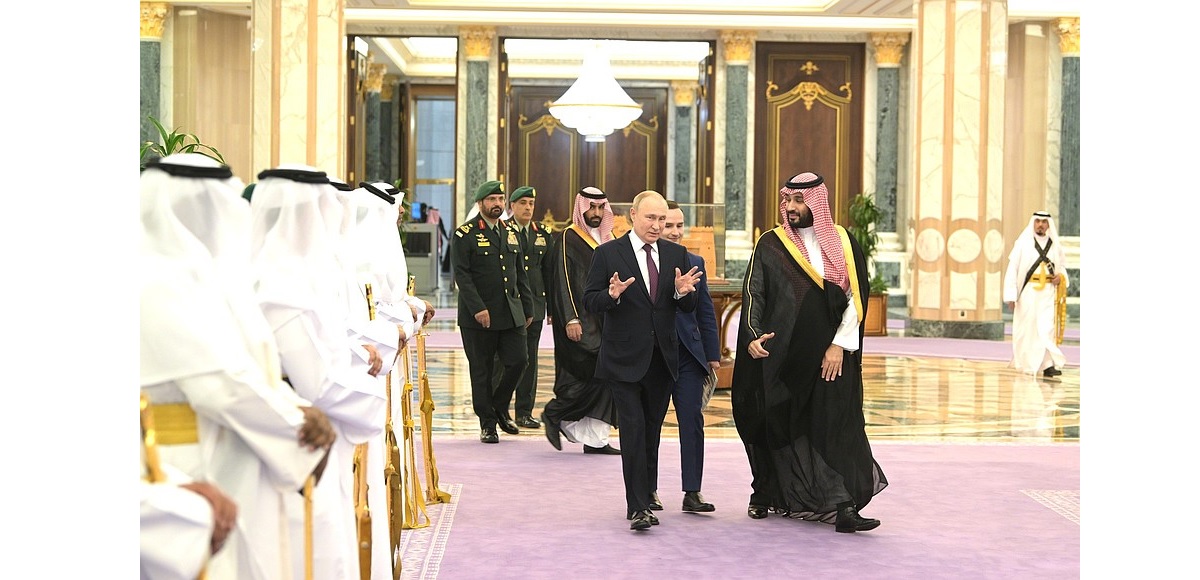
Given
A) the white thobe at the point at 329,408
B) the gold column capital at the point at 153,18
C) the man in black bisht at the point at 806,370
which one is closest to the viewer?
the white thobe at the point at 329,408

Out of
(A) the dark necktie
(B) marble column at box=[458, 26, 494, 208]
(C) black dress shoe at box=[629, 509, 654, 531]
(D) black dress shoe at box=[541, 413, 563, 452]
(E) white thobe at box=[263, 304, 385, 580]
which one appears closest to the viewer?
(E) white thobe at box=[263, 304, 385, 580]

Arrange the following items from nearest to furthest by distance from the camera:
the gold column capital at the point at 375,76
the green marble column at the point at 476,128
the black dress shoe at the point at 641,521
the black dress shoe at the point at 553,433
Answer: the black dress shoe at the point at 641,521 < the black dress shoe at the point at 553,433 < the green marble column at the point at 476,128 < the gold column capital at the point at 375,76

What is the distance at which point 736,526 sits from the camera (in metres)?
5.65

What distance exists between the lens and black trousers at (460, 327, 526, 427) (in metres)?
7.86

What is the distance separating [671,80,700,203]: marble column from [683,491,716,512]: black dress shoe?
19.8 metres

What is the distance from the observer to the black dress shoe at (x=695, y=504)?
5855 mm

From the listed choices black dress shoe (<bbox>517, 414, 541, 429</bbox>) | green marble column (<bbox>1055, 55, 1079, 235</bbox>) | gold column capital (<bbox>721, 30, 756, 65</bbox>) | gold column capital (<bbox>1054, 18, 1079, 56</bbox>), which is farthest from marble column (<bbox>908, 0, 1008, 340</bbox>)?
black dress shoe (<bbox>517, 414, 541, 429</bbox>)

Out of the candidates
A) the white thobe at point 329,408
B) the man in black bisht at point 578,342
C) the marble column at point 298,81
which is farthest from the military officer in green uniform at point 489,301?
the marble column at point 298,81

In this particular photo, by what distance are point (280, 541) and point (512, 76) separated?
73.7ft

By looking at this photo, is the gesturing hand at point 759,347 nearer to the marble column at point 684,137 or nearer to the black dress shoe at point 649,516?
the black dress shoe at point 649,516

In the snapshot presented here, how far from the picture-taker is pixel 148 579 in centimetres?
204

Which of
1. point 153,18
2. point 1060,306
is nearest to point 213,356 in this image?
point 1060,306

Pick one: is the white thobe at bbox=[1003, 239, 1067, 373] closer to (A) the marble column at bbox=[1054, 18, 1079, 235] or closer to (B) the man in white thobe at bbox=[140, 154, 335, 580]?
(A) the marble column at bbox=[1054, 18, 1079, 235]

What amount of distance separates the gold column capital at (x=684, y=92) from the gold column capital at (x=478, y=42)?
679 centimetres
